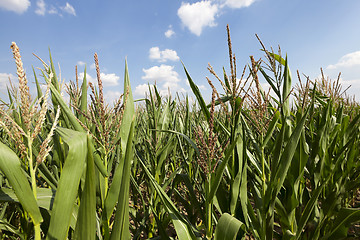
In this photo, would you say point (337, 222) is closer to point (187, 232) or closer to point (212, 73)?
point (187, 232)

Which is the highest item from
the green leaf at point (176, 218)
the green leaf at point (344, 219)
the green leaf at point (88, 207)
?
the green leaf at point (88, 207)

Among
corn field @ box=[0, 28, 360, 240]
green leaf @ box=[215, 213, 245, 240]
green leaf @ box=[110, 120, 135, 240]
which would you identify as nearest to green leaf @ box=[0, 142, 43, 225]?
corn field @ box=[0, 28, 360, 240]

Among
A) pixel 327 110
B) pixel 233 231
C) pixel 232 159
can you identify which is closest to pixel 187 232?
pixel 233 231

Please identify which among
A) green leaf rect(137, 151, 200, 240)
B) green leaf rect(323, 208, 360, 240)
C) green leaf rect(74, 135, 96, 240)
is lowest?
green leaf rect(323, 208, 360, 240)

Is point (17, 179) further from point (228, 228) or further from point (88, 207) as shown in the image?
point (228, 228)

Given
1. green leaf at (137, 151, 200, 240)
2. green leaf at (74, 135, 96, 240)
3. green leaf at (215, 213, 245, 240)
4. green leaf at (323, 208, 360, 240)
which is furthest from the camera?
green leaf at (323, 208, 360, 240)

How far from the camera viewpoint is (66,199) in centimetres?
39

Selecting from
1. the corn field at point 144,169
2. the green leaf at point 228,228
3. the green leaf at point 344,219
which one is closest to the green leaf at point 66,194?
the corn field at point 144,169

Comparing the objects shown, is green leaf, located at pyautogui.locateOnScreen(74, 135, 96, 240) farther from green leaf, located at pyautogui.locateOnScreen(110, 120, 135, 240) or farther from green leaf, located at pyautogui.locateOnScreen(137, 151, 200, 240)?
green leaf, located at pyautogui.locateOnScreen(137, 151, 200, 240)

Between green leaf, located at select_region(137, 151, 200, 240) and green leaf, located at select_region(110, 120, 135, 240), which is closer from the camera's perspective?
green leaf, located at select_region(110, 120, 135, 240)

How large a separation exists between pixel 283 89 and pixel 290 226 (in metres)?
0.63

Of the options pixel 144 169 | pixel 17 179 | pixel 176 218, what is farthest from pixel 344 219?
pixel 17 179

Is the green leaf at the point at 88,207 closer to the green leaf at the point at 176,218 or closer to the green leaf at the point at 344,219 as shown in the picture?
the green leaf at the point at 176,218

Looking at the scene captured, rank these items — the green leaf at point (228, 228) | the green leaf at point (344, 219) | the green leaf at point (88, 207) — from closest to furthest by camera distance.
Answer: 1. the green leaf at point (88, 207)
2. the green leaf at point (228, 228)
3. the green leaf at point (344, 219)
